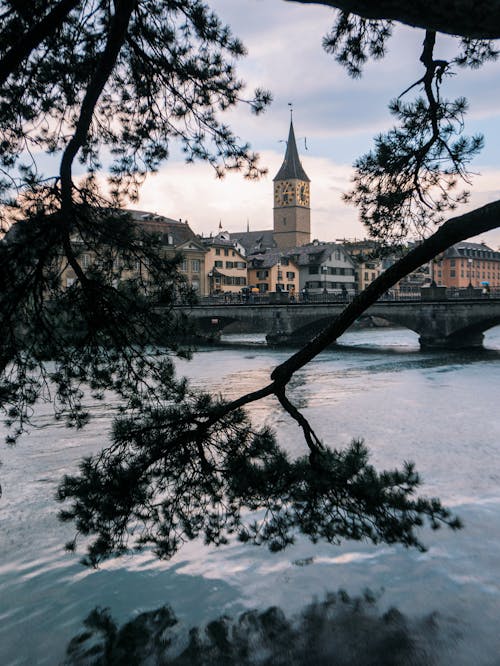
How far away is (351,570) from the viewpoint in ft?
21.1

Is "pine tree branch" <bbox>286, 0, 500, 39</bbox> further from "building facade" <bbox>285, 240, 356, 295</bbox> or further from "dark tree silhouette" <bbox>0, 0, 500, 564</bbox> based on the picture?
"building facade" <bbox>285, 240, 356, 295</bbox>

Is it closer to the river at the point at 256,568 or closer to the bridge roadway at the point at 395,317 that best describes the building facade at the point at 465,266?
the bridge roadway at the point at 395,317

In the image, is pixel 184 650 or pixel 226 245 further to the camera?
pixel 226 245

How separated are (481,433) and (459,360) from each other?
1520 cm

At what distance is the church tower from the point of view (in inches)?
3841

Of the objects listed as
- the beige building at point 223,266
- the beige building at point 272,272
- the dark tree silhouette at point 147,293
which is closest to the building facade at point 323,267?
the beige building at point 272,272

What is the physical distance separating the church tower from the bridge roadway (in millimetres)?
56919

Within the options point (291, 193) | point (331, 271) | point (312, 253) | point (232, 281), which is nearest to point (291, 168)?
point (291, 193)

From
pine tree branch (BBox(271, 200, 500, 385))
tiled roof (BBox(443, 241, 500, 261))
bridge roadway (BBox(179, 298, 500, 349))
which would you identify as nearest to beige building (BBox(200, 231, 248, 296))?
bridge roadway (BBox(179, 298, 500, 349))

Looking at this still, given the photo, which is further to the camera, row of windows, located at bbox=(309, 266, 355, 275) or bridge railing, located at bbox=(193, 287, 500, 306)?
row of windows, located at bbox=(309, 266, 355, 275)

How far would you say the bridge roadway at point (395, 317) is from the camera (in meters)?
31.8

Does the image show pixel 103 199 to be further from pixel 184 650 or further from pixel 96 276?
pixel 184 650

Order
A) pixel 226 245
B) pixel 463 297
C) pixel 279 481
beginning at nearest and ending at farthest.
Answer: pixel 279 481
pixel 463 297
pixel 226 245

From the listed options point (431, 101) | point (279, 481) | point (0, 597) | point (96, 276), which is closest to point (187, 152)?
point (96, 276)
